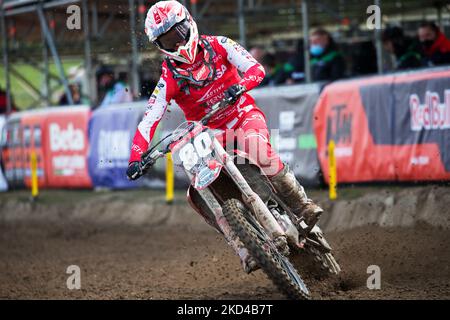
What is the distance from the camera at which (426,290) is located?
6.59 metres

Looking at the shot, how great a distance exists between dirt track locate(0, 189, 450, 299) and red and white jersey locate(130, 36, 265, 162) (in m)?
1.56

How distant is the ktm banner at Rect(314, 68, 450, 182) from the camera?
32.5 ft

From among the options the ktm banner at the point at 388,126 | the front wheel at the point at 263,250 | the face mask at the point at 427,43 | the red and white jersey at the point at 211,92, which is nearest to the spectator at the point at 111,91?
the ktm banner at the point at 388,126

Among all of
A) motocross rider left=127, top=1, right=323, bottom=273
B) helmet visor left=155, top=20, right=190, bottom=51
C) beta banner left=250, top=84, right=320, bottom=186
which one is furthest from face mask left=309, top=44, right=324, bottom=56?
helmet visor left=155, top=20, right=190, bottom=51

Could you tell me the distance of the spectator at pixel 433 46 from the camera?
10797 millimetres

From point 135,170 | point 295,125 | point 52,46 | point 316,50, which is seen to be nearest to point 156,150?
point 135,170

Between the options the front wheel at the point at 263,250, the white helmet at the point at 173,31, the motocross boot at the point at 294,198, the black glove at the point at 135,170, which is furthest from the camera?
the motocross boot at the point at 294,198

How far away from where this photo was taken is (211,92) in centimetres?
692

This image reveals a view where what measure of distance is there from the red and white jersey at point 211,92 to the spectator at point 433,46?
4623 millimetres

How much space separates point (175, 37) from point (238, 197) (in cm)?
139

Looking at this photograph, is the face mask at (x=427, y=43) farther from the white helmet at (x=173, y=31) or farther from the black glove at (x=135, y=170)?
the black glove at (x=135, y=170)

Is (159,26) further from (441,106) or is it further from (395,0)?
(395,0)

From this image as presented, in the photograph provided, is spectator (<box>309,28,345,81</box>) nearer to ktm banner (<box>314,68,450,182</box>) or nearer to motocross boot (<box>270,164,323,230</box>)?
ktm banner (<box>314,68,450,182</box>)

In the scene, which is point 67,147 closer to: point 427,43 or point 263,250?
point 427,43
